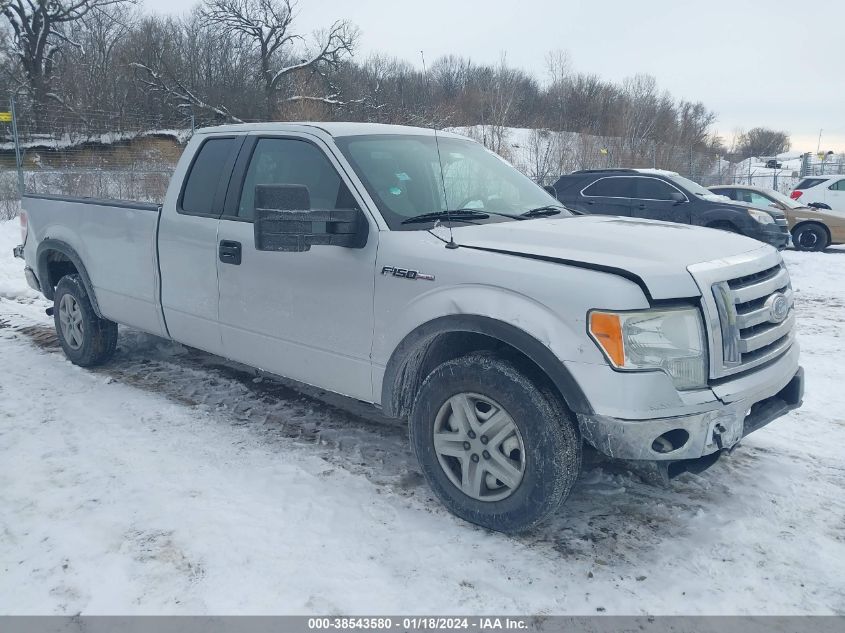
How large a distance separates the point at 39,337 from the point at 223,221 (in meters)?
3.52

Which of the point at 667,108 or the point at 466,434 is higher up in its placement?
the point at 667,108

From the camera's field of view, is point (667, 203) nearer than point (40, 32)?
Yes

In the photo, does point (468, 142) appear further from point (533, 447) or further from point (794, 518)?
point (794, 518)

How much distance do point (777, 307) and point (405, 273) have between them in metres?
1.81

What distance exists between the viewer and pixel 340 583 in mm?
2795

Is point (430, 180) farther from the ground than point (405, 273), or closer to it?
farther from the ground

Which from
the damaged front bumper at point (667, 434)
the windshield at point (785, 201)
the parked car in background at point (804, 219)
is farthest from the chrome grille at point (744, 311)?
the windshield at point (785, 201)

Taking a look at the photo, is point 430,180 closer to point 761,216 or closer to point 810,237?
point 761,216

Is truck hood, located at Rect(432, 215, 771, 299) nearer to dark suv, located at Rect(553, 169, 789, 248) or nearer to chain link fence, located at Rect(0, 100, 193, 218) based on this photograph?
chain link fence, located at Rect(0, 100, 193, 218)

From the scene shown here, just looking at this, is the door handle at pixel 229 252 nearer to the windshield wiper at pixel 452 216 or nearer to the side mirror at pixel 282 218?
the side mirror at pixel 282 218

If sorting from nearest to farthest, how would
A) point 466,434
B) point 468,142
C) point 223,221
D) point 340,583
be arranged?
point 340,583, point 466,434, point 223,221, point 468,142

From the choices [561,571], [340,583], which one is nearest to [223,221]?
[340,583]

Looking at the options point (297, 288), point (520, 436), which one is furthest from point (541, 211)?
point (520, 436)

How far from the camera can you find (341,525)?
324 centimetres
